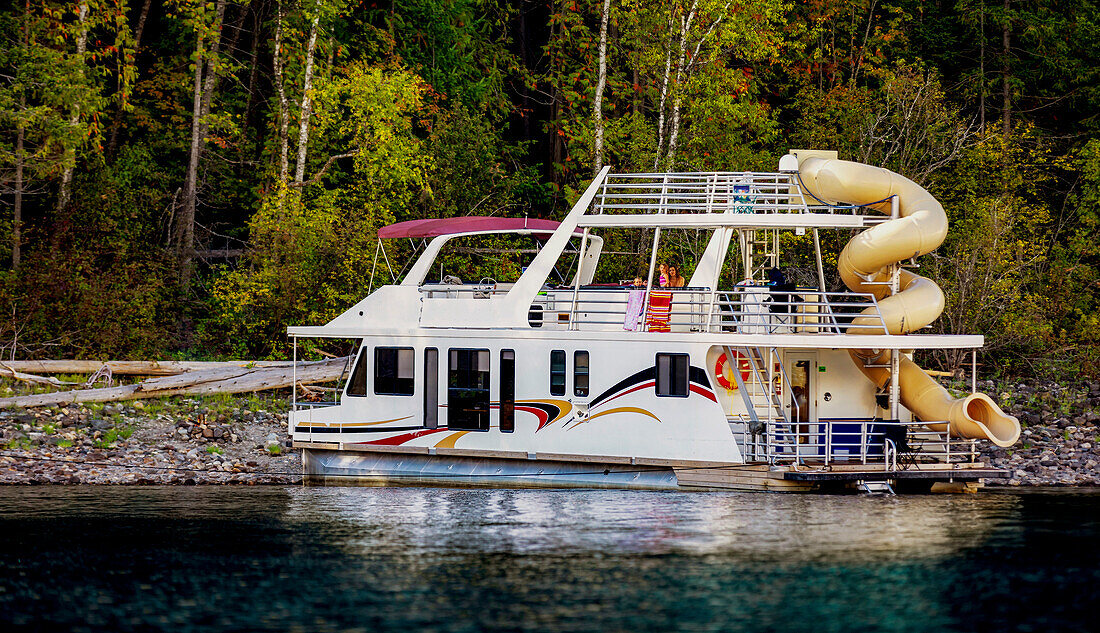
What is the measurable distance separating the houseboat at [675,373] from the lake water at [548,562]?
0.58 metres

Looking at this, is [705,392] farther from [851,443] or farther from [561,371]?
[561,371]

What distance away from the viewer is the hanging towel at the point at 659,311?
64.9ft

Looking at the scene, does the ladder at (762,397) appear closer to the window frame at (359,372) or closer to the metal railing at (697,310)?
the metal railing at (697,310)

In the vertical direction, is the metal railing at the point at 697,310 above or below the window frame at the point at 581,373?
above

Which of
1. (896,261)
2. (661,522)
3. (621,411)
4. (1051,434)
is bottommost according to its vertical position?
(661,522)

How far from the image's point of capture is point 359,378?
21203 mm

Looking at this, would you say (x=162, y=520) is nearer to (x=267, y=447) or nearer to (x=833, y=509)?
(x=267, y=447)

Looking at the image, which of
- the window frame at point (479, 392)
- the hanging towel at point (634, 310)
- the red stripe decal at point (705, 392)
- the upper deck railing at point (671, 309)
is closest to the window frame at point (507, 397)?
the window frame at point (479, 392)

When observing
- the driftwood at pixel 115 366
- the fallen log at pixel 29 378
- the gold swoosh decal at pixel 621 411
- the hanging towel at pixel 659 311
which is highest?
the hanging towel at pixel 659 311

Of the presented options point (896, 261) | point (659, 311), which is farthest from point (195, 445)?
point (896, 261)

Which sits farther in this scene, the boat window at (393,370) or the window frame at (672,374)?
the boat window at (393,370)

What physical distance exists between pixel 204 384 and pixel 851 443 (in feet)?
48.9

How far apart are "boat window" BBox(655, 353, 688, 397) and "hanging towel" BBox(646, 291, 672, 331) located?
2.21ft

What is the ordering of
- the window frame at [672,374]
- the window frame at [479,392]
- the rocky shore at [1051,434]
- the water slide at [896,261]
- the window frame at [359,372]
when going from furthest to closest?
1. the rocky shore at [1051,434]
2. the window frame at [359,372]
3. the window frame at [479,392]
4. the water slide at [896,261]
5. the window frame at [672,374]
